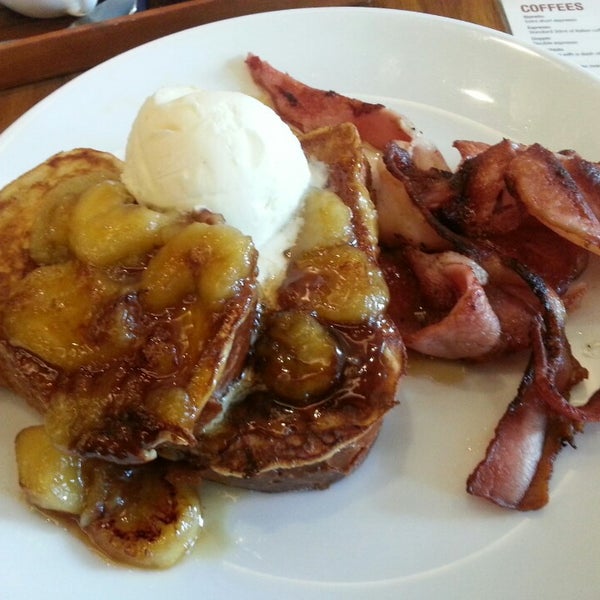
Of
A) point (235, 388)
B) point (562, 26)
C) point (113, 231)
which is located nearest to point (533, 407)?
point (235, 388)

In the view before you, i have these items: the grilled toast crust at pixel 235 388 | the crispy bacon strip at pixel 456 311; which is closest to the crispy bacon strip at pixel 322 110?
the crispy bacon strip at pixel 456 311

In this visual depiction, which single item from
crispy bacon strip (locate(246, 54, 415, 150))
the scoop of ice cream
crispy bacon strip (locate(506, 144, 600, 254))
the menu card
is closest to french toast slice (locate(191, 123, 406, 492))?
the scoop of ice cream

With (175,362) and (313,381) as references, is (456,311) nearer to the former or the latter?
(313,381)

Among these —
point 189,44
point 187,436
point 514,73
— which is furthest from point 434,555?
point 189,44

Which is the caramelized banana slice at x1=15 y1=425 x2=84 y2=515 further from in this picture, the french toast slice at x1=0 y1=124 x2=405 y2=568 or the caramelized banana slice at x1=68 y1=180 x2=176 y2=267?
the caramelized banana slice at x1=68 y1=180 x2=176 y2=267

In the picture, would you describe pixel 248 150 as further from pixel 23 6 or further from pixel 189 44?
pixel 23 6
